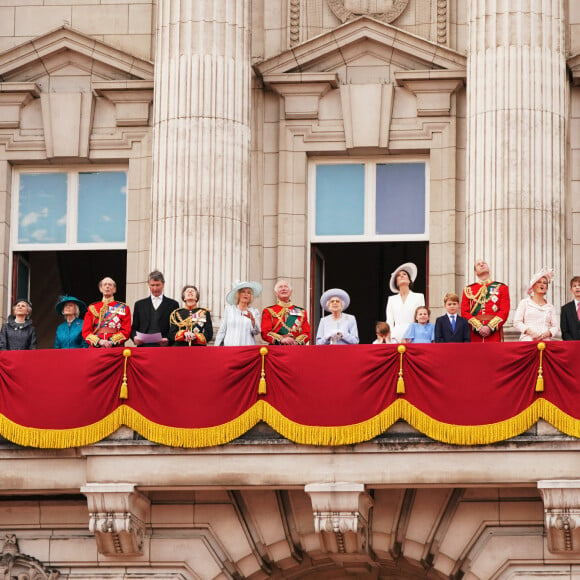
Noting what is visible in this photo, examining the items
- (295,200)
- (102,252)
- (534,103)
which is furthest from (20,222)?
(534,103)

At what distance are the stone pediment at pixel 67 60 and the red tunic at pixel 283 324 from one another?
7.25 metres

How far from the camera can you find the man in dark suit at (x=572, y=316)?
3264cm

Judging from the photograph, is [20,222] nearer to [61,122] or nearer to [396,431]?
[61,122]

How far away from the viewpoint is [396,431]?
32156mm

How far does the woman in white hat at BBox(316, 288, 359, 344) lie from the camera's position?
33.2m

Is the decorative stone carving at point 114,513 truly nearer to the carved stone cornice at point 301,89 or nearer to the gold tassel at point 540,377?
the gold tassel at point 540,377

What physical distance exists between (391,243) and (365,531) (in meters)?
7.40

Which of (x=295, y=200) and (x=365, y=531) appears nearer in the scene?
(x=365, y=531)

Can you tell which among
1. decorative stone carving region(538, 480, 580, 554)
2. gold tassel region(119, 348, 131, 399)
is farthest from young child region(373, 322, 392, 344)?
gold tassel region(119, 348, 131, 399)

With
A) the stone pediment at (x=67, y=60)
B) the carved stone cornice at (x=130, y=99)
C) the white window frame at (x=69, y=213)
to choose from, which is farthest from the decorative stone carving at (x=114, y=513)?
the stone pediment at (x=67, y=60)

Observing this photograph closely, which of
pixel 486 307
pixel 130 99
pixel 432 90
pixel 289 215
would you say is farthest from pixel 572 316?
pixel 130 99

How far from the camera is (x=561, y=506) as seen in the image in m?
31.6

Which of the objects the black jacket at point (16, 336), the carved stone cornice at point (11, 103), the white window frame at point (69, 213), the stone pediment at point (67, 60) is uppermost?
the stone pediment at point (67, 60)

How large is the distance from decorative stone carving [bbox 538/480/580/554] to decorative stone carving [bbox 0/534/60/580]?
7.58m
